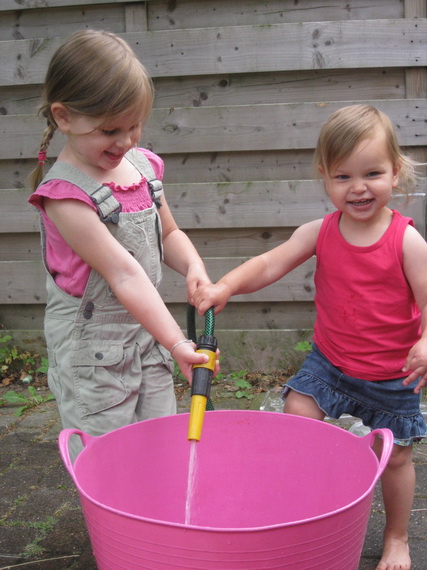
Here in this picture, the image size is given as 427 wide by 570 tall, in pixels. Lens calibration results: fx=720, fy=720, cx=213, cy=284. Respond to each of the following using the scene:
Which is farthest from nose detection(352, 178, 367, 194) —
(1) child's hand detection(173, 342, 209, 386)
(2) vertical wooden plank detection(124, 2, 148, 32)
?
(2) vertical wooden plank detection(124, 2, 148, 32)

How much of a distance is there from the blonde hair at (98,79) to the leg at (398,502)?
1133mm

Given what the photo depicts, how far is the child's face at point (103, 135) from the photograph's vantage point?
67.4 inches

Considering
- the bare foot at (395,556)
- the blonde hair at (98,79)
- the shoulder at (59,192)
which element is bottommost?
the bare foot at (395,556)

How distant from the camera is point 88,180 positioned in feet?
5.89

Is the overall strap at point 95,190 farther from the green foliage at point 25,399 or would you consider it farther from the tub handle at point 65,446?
the green foliage at point 25,399

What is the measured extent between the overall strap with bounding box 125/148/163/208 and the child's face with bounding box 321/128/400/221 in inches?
18.8

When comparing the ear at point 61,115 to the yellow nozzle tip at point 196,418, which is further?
the ear at point 61,115

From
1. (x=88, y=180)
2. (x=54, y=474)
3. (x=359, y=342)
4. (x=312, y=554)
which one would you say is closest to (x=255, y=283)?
(x=359, y=342)

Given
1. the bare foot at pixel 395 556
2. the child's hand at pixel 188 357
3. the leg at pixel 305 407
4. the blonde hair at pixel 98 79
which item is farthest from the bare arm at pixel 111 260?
the bare foot at pixel 395 556

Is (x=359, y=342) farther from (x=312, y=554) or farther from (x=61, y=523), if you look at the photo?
(x=61, y=523)

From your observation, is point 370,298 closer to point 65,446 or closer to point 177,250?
point 177,250

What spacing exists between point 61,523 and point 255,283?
39.1 inches

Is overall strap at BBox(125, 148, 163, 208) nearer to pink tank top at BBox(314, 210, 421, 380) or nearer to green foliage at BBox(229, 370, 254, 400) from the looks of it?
pink tank top at BBox(314, 210, 421, 380)

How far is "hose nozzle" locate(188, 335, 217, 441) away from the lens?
143 cm
